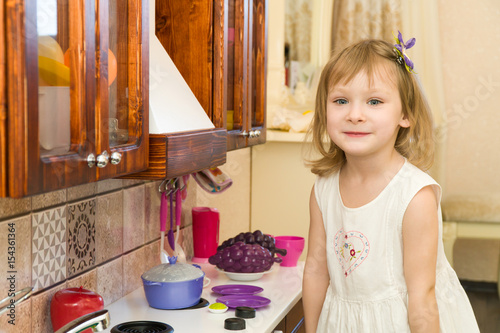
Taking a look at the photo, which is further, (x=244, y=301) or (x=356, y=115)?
(x=244, y=301)

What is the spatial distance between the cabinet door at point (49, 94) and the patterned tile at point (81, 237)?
0.51 m

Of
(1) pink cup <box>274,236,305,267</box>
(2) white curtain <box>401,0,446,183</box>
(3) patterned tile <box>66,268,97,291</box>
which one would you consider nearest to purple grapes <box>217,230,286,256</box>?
(1) pink cup <box>274,236,305,267</box>

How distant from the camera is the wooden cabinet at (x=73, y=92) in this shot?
0.77m

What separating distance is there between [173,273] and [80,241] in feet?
0.86

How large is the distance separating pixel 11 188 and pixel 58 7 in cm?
27

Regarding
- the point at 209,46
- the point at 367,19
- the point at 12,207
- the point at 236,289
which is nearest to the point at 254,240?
the point at 236,289

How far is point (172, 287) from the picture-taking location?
156 cm

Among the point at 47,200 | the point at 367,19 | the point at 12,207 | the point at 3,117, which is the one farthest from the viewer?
the point at 367,19

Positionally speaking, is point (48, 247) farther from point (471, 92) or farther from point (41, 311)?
point (471, 92)

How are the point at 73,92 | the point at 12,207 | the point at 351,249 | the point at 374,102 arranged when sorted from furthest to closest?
the point at 351,249 < the point at 374,102 < the point at 12,207 < the point at 73,92

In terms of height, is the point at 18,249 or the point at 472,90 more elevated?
the point at 472,90

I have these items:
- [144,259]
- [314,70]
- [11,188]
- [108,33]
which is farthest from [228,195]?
[11,188]

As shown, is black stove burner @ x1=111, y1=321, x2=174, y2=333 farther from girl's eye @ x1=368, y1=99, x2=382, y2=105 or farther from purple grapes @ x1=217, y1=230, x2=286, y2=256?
girl's eye @ x1=368, y1=99, x2=382, y2=105

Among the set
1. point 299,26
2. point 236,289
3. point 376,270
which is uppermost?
point 299,26
